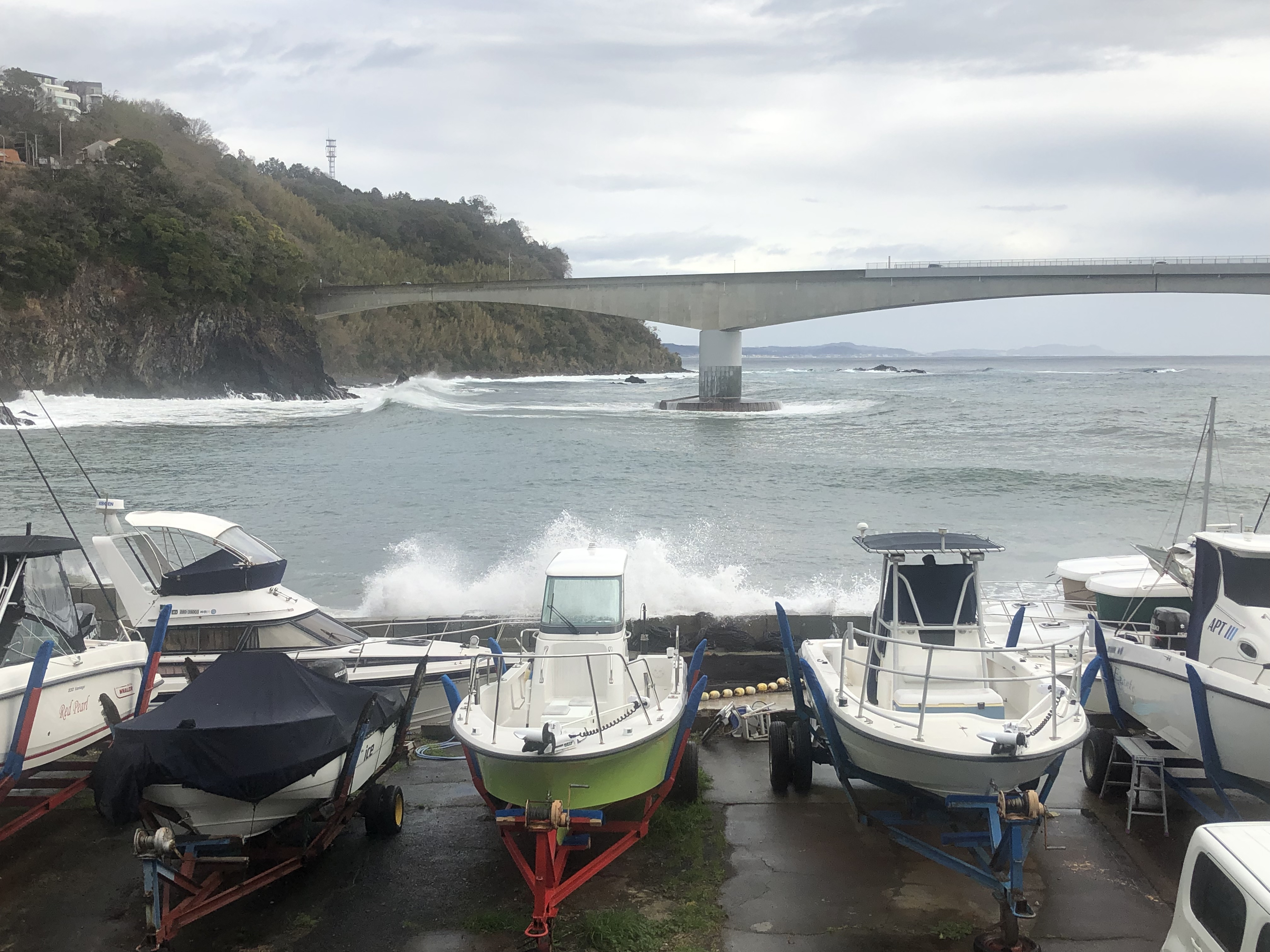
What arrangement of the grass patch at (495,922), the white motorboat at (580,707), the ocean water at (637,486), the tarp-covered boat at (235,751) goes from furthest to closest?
the ocean water at (637,486) → the white motorboat at (580,707) → the grass patch at (495,922) → the tarp-covered boat at (235,751)

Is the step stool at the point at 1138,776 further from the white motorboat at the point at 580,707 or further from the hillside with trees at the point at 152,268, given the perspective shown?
the hillside with trees at the point at 152,268

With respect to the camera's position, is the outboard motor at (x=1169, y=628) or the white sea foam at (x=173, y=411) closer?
the outboard motor at (x=1169, y=628)

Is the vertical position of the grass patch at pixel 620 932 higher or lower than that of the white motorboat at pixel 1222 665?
lower

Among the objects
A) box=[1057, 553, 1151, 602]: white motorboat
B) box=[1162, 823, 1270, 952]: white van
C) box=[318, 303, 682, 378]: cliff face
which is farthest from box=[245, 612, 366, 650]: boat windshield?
box=[318, 303, 682, 378]: cliff face

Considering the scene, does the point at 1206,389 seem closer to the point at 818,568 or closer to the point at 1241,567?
the point at 818,568

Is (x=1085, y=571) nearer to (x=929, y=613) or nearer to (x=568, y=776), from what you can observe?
(x=929, y=613)

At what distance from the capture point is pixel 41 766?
710 cm

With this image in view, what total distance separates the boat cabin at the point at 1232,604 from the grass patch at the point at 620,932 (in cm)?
447

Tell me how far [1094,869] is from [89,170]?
7975cm

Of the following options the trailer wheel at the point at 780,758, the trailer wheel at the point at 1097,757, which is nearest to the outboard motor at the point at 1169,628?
the trailer wheel at the point at 1097,757

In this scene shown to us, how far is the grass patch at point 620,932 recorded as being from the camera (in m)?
5.79

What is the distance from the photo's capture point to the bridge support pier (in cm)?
6291

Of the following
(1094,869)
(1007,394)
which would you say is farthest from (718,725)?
(1007,394)

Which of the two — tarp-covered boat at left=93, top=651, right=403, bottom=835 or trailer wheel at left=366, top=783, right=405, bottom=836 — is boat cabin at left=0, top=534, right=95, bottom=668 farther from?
trailer wheel at left=366, top=783, right=405, bottom=836
